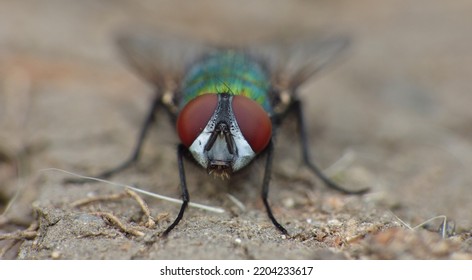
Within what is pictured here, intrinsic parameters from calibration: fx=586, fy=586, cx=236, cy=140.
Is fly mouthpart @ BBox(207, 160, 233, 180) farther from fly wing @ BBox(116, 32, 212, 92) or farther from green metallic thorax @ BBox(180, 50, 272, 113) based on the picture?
fly wing @ BBox(116, 32, 212, 92)

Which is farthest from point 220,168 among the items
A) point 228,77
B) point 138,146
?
point 138,146

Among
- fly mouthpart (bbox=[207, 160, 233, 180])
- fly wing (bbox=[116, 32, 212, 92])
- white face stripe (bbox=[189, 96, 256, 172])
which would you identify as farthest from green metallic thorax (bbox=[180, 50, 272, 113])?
fly mouthpart (bbox=[207, 160, 233, 180])

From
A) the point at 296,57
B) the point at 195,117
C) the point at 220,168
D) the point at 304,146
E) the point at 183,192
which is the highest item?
the point at 296,57

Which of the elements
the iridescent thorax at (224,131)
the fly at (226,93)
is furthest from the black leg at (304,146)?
the iridescent thorax at (224,131)

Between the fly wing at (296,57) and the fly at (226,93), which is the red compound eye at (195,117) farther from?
the fly wing at (296,57)

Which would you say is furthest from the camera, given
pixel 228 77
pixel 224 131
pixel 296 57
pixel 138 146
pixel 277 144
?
pixel 296 57

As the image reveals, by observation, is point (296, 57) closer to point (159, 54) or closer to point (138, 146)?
point (159, 54)
